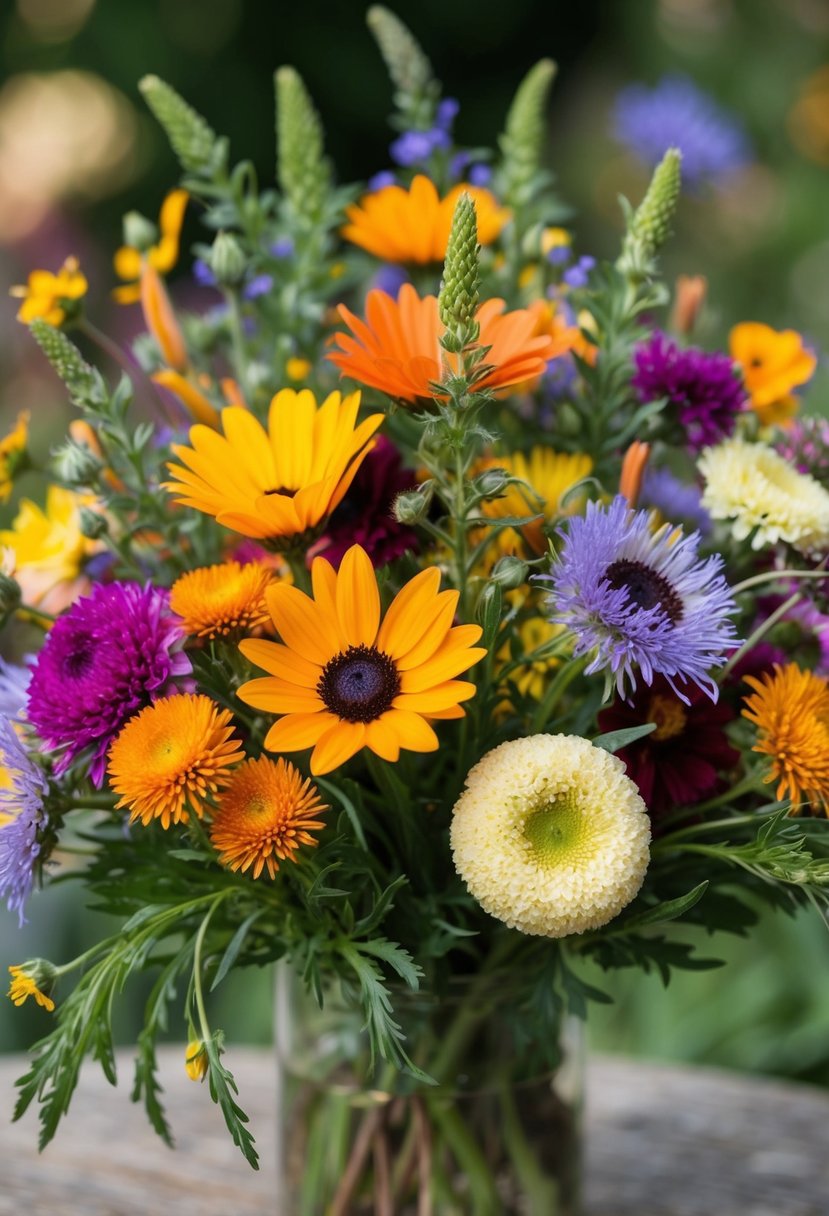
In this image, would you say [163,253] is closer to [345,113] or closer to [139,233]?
[139,233]

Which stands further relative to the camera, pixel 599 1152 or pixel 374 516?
pixel 599 1152

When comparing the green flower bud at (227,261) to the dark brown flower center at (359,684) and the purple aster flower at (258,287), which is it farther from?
the dark brown flower center at (359,684)

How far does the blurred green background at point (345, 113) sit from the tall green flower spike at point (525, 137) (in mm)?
1734

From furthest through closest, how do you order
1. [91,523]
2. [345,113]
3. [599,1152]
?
1. [345,113]
2. [599,1152]
3. [91,523]

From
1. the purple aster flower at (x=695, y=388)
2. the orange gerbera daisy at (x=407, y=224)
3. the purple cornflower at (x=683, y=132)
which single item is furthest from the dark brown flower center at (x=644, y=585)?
the purple cornflower at (x=683, y=132)

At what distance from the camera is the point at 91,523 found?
58 cm

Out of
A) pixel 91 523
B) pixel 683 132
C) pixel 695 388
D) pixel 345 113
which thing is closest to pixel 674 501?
pixel 695 388

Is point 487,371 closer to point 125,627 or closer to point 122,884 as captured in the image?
point 125,627

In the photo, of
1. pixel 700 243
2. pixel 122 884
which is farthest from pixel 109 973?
pixel 700 243

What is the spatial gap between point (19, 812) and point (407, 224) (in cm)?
33

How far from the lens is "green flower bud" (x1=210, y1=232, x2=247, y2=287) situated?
63 centimetres

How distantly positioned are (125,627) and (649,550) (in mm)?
205

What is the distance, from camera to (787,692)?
54 cm

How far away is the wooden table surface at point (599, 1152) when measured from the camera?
31.8 inches
